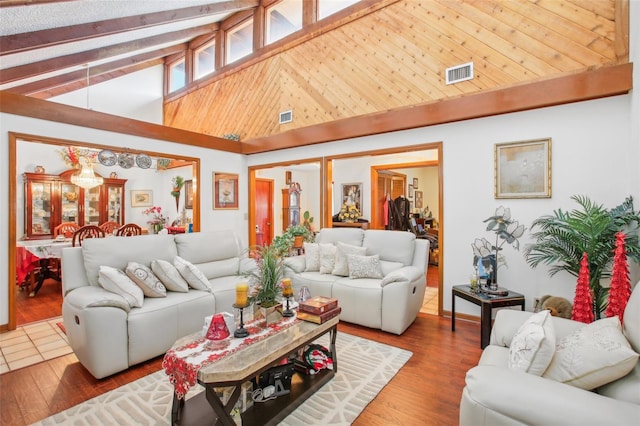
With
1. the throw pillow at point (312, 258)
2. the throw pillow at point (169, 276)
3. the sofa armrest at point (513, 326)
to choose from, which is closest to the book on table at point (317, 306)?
the sofa armrest at point (513, 326)

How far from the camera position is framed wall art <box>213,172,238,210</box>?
19.0 feet

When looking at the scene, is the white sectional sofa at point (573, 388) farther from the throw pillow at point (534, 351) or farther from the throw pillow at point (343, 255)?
the throw pillow at point (343, 255)

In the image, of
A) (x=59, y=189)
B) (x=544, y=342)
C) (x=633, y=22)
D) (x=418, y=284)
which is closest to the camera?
(x=544, y=342)

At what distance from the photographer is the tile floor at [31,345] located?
2693 millimetres

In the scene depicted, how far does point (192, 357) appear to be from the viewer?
1.74 metres

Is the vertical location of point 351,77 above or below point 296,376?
above

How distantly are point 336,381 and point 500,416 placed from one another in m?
1.40

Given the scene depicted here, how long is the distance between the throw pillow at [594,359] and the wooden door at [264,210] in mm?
7293

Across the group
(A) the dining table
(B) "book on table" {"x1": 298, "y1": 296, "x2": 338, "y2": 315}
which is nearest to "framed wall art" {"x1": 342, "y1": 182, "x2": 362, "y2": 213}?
(B) "book on table" {"x1": 298, "y1": 296, "x2": 338, "y2": 315}

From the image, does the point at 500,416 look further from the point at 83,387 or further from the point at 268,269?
the point at 83,387

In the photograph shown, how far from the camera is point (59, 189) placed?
6598mm

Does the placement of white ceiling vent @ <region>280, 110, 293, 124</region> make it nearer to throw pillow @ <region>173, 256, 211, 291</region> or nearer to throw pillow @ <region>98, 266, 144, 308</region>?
throw pillow @ <region>173, 256, 211, 291</region>

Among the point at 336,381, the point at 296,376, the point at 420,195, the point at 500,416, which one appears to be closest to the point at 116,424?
the point at 296,376

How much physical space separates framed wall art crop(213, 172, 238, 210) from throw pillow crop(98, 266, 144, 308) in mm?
3196
